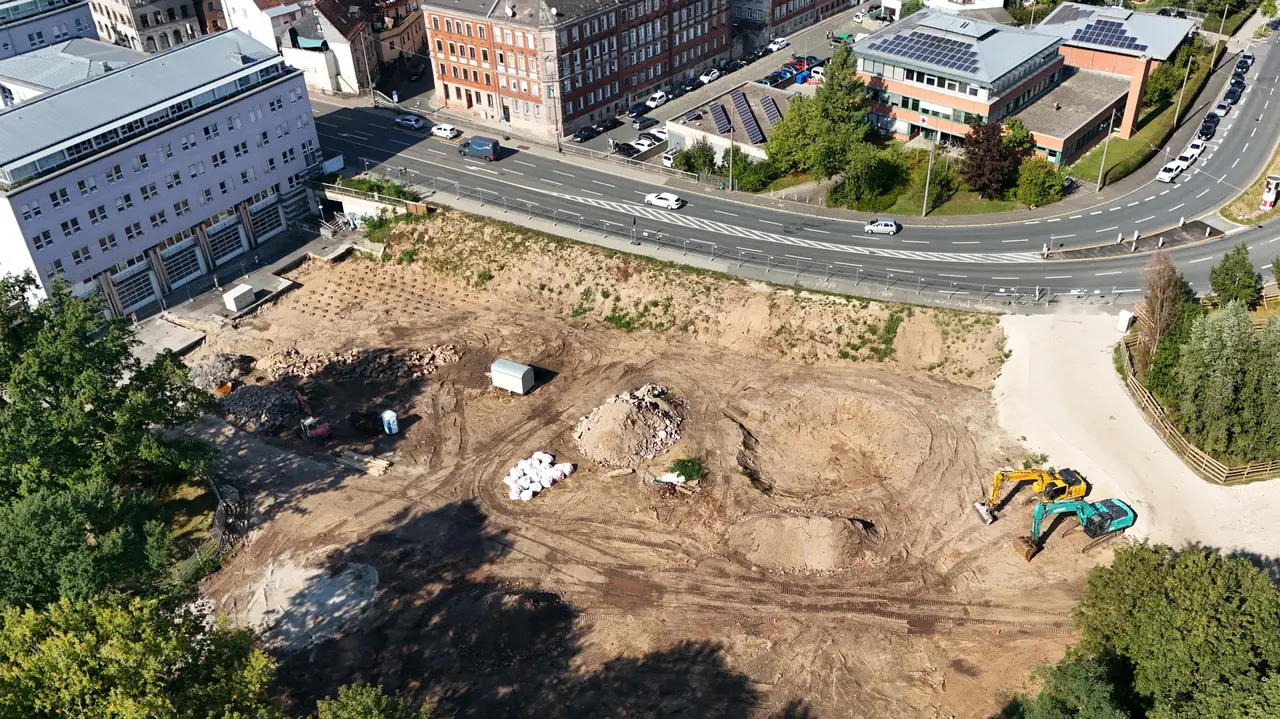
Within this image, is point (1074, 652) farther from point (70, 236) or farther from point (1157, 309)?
point (70, 236)

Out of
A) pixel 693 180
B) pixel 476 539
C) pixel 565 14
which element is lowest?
pixel 476 539

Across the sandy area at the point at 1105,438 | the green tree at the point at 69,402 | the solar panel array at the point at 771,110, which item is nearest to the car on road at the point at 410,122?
the solar panel array at the point at 771,110

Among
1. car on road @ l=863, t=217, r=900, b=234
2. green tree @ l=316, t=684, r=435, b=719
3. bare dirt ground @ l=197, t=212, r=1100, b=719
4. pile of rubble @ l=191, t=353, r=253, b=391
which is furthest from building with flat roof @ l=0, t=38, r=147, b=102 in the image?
green tree @ l=316, t=684, r=435, b=719

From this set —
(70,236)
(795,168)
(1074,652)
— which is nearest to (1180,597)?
(1074,652)

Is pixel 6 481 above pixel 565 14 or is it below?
below

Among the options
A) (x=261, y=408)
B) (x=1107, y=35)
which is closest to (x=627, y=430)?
(x=261, y=408)

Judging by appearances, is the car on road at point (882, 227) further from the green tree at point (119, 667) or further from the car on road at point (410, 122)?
the green tree at point (119, 667)
